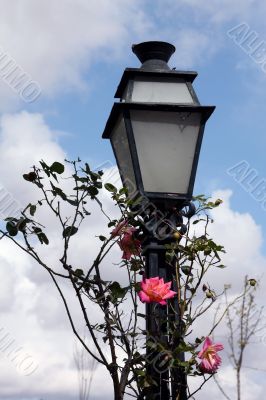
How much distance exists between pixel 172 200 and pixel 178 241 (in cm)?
17

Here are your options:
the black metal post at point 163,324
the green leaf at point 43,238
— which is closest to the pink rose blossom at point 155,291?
the black metal post at point 163,324

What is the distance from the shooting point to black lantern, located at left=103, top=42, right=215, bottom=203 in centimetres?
249

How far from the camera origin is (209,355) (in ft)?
8.08

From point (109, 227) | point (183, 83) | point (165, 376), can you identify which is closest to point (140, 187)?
point (109, 227)

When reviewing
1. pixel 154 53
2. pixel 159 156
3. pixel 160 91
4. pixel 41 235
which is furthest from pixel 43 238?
pixel 154 53

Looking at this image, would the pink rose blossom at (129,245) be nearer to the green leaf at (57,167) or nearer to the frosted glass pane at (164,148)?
the frosted glass pane at (164,148)

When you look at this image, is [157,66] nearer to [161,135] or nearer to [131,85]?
[131,85]

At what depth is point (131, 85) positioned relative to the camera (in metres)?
2.63

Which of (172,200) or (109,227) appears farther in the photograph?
(109,227)

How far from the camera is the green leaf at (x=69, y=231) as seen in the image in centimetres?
244

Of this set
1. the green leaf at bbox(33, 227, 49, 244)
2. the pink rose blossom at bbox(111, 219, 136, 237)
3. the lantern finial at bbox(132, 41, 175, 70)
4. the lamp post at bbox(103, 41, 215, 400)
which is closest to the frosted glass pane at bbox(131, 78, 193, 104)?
the lamp post at bbox(103, 41, 215, 400)

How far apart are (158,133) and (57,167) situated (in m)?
0.42

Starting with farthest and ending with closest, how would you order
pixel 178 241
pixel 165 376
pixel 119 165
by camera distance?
1. pixel 119 165
2. pixel 178 241
3. pixel 165 376

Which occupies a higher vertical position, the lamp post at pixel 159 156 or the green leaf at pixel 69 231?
the lamp post at pixel 159 156
